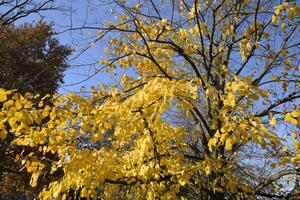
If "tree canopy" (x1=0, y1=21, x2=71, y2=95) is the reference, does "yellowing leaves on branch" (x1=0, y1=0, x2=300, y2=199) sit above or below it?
below

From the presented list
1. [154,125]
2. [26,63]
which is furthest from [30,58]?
[154,125]

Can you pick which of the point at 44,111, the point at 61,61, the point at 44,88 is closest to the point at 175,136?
the point at 44,111

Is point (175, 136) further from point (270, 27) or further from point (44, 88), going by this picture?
point (44, 88)

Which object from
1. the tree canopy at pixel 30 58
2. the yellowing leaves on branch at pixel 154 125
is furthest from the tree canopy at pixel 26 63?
the yellowing leaves on branch at pixel 154 125

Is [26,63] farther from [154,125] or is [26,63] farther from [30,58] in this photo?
[154,125]

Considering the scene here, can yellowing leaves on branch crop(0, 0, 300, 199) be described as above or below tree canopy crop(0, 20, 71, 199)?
below

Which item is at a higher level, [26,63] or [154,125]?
[26,63]

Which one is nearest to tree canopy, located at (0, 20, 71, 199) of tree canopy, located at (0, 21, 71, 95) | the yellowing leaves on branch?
tree canopy, located at (0, 21, 71, 95)

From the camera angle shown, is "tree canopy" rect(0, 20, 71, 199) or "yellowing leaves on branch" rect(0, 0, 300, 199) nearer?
"yellowing leaves on branch" rect(0, 0, 300, 199)

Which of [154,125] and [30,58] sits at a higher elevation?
[30,58]

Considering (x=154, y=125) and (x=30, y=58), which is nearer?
(x=154, y=125)

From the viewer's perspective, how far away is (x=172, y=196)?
3635 millimetres

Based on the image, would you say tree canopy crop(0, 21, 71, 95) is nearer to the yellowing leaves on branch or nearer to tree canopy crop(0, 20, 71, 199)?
tree canopy crop(0, 20, 71, 199)

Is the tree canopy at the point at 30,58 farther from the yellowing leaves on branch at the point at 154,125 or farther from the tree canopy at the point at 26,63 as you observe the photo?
the yellowing leaves on branch at the point at 154,125
